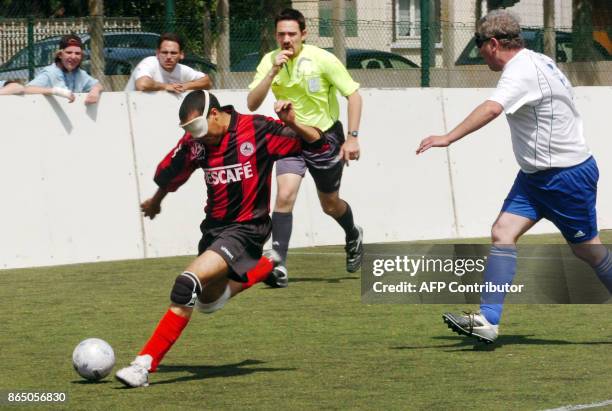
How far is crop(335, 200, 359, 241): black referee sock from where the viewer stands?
40.1ft

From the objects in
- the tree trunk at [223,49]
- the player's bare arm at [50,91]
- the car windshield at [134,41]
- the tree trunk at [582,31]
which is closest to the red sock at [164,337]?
the player's bare arm at [50,91]

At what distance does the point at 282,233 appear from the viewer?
11406 mm

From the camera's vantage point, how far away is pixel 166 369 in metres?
7.99

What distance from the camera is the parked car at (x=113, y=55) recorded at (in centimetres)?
1527

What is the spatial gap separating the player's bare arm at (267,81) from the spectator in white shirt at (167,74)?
257 cm

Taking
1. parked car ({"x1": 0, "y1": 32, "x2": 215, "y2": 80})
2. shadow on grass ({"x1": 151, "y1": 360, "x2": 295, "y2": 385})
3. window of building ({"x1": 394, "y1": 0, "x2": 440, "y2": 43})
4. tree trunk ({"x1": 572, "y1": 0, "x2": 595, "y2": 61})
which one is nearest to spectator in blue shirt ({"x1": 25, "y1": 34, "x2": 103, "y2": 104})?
parked car ({"x1": 0, "y1": 32, "x2": 215, "y2": 80})

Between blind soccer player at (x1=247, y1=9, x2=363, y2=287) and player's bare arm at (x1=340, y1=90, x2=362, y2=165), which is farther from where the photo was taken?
blind soccer player at (x1=247, y1=9, x2=363, y2=287)

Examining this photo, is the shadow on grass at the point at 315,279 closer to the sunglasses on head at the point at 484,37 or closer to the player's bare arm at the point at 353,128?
the player's bare arm at the point at 353,128

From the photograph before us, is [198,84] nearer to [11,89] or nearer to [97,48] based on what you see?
[97,48]

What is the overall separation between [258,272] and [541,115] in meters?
1.81

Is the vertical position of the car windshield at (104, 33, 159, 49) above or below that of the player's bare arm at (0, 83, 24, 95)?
above

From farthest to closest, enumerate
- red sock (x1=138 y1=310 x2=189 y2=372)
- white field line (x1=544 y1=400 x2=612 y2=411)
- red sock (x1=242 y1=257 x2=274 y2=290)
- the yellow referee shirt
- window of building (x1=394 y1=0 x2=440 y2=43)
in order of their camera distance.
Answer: window of building (x1=394 y1=0 x2=440 y2=43) < the yellow referee shirt < red sock (x1=242 y1=257 x2=274 y2=290) < red sock (x1=138 y1=310 x2=189 y2=372) < white field line (x1=544 y1=400 x2=612 y2=411)

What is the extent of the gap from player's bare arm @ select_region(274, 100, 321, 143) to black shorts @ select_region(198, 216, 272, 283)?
495mm

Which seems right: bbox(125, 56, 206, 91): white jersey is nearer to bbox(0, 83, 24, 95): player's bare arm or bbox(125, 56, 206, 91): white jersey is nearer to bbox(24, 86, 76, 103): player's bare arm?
bbox(24, 86, 76, 103): player's bare arm
